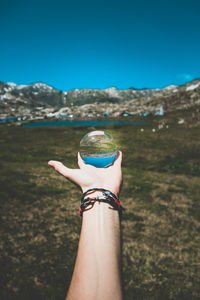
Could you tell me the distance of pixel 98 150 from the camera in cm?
411

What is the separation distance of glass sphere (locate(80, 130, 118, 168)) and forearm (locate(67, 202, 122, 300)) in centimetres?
150

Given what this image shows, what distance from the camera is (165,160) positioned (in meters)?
24.1

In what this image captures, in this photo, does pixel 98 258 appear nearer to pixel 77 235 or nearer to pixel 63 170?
pixel 63 170

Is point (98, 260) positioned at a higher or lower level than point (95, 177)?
lower

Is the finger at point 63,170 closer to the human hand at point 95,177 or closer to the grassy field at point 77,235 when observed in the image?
the human hand at point 95,177

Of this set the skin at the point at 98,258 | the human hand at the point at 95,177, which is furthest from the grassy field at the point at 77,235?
the skin at the point at 98,258

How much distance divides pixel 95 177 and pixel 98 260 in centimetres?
157

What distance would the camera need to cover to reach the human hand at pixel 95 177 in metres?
3.22

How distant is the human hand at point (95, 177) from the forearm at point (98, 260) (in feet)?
2.20

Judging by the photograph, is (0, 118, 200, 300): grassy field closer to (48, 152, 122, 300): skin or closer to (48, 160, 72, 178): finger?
(48, 160, 72, 178): finger

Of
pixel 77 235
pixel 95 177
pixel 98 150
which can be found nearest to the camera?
pixel 95 177

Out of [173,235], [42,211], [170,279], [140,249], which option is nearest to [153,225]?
[173,235]

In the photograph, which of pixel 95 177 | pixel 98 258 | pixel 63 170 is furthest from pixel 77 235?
pixel 98 258

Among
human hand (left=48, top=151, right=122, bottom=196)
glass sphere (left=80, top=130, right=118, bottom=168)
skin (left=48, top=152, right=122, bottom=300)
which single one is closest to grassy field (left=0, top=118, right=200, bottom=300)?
glass sphere (left=80, top=130, right=118, bottom=168)
